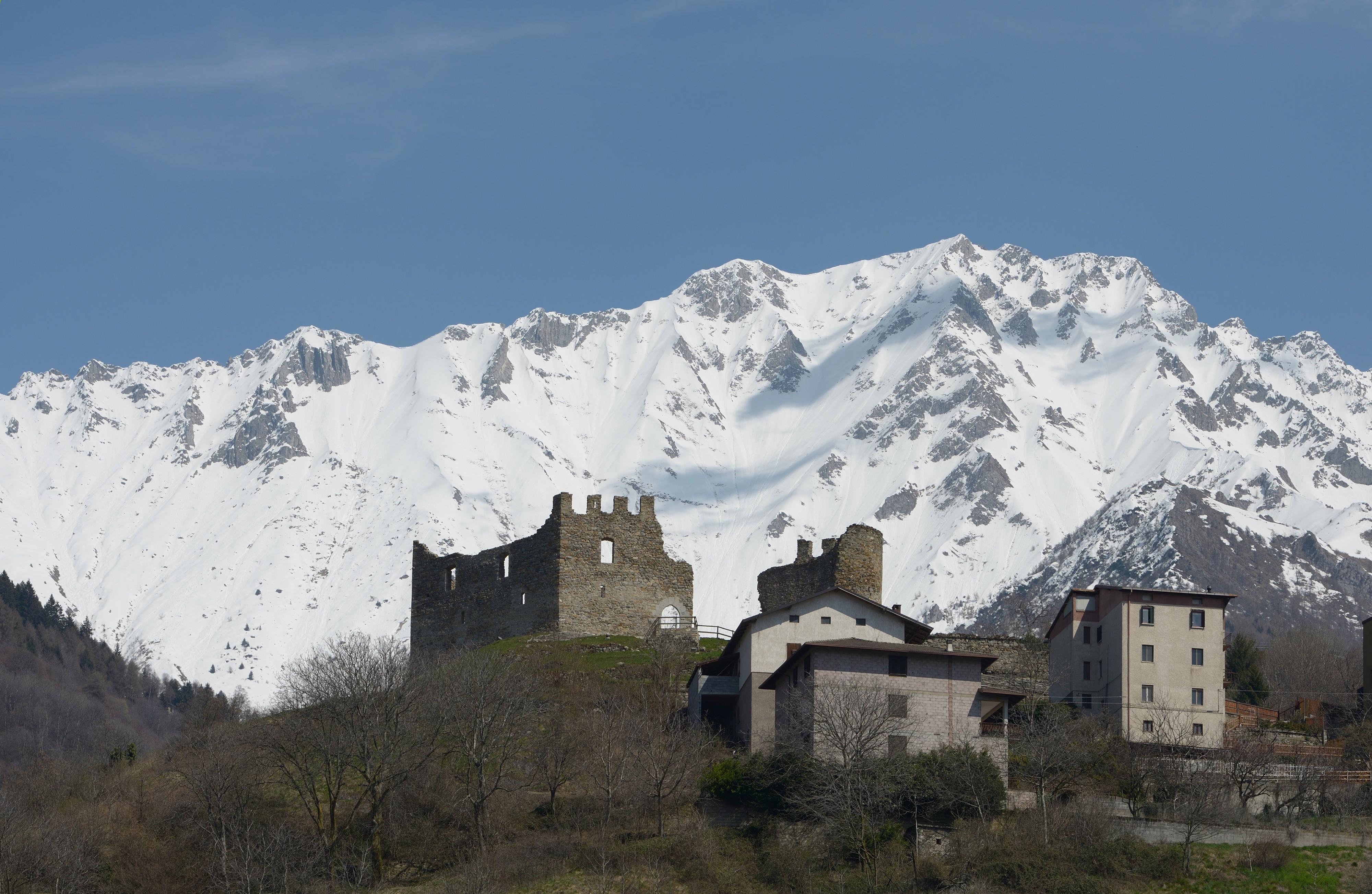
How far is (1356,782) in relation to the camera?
2557 inches

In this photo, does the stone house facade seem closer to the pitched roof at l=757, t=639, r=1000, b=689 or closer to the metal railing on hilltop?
the pitched roof at l=757, t=639, r=1000, b=689

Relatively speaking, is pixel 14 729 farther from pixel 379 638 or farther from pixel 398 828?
pixel 398 828

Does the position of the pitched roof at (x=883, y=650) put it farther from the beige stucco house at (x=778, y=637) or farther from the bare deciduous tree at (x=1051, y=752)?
the bare deciduous tree at (x=1051, y=752)

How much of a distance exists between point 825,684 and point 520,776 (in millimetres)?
12280

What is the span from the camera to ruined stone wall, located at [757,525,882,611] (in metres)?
82.8

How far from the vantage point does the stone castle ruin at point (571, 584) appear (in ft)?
277

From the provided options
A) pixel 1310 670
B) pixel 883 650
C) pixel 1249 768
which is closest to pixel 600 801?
pixel 883 650

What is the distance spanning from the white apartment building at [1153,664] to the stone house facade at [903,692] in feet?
43.5

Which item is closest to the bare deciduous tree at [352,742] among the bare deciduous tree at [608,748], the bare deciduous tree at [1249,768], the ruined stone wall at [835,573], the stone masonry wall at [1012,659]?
the bare deciduous tree at [608,748]

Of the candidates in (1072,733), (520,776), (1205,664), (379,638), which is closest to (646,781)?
(520,776)

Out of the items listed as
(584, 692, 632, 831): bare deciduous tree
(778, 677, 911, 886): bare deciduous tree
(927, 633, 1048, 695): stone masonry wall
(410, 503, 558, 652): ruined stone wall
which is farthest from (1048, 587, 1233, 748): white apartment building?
(410, 503, 558, 652): ruined stone wall

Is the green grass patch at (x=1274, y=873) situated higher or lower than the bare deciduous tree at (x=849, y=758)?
lower

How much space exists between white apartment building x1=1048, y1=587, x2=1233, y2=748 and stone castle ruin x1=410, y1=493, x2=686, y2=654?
19.7 meters

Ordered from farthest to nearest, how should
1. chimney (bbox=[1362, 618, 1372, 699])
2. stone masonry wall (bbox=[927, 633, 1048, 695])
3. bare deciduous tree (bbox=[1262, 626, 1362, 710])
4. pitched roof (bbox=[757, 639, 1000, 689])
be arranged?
bare deciduous tree (bbox=[1262, 626, 1362, 710])
chimney (bbox=[1362, 618, 1372, 699])
stone masonry wall (bbox=[927, 633, 1048, 695])
pitched roof (bbox=[757, 639, 1000, 689])
